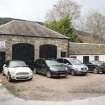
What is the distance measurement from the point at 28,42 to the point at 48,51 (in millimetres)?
3063

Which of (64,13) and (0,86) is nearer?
(0,86)

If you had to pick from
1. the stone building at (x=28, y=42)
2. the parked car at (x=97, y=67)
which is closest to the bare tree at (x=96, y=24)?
the stone building at (x=28, y=42)

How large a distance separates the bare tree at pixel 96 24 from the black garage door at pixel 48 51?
33820 mm

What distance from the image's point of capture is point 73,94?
17938 mm

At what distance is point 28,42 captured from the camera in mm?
34062

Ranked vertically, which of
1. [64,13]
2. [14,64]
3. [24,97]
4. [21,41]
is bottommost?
[24,97]

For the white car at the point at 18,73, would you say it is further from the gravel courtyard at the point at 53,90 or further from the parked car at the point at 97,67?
the parked car at the point at 97,67

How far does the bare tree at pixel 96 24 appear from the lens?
2657 inches

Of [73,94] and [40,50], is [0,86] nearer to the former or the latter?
[73,94]

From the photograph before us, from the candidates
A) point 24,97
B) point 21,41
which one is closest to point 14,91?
point 24,97

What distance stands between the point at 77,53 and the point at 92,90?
23.2 meters

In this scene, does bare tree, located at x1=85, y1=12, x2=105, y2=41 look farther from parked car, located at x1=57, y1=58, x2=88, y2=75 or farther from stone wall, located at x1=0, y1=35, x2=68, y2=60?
parked car, located at x1=57, y1=58, x2=88, y2=75

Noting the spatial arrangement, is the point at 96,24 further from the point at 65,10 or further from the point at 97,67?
the point at 97,67

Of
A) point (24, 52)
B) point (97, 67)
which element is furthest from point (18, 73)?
point (97, 67)
